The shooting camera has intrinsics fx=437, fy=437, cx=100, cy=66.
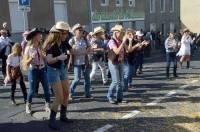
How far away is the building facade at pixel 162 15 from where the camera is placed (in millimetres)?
45469

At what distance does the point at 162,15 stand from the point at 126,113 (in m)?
40.5

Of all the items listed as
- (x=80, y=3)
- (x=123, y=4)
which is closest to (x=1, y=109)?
(x=80, y=3)

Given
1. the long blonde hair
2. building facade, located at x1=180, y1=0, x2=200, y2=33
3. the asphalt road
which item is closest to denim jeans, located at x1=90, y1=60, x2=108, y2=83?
the asphalt road

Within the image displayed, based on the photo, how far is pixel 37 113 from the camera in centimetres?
901

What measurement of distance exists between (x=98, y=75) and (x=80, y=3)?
19467 mm

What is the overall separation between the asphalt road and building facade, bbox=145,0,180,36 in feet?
108

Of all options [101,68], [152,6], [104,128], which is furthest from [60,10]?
[104,128]

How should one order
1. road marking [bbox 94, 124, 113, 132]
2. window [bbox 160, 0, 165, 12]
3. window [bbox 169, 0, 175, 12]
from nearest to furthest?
road marking [bbox 94, 124, 113, 132] → window [bbox 160, 0, 165, 12] → window [bbox 169, 0, 175, 12]

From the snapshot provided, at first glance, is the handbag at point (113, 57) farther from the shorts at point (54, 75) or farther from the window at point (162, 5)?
the window at point (162, 5)

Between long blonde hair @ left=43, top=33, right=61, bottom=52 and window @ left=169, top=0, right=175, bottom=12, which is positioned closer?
long blonde hair @ left=43, top=33, right=61, bottom=52

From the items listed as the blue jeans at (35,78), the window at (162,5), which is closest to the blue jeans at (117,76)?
the blue jeans at (35,78)

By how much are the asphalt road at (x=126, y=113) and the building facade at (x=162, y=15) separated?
108 ft

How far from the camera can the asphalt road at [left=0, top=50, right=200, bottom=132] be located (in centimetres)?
796

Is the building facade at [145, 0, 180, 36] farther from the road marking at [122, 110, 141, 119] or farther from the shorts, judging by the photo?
the shorts
